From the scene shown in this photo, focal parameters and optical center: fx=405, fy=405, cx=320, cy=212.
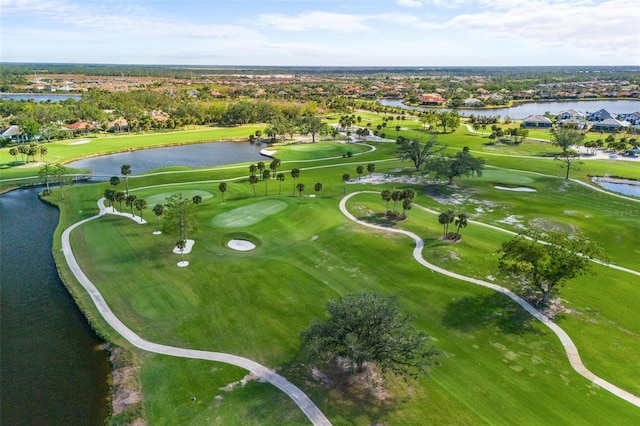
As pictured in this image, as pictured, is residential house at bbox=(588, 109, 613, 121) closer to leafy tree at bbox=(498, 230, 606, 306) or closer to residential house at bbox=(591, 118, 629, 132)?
residential house at bbox=(591, 118, 629, 132)

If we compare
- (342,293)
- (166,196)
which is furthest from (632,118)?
(166,196)

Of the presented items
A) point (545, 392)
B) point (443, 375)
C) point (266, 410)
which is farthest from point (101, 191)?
point (545, 392)

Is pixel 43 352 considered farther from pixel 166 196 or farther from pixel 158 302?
pixel 166 196

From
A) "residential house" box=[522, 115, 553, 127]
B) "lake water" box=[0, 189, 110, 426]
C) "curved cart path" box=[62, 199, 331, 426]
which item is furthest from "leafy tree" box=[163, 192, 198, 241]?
"residential house" box=[522, 115, 553, 127]

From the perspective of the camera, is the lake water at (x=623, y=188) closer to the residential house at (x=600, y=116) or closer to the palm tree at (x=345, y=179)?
the palm tree at (x=345, y=179)

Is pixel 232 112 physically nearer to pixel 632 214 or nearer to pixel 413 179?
pixel 413 179

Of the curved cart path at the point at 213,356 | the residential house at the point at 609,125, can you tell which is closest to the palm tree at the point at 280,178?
the curved cart path at the point at 213,356
